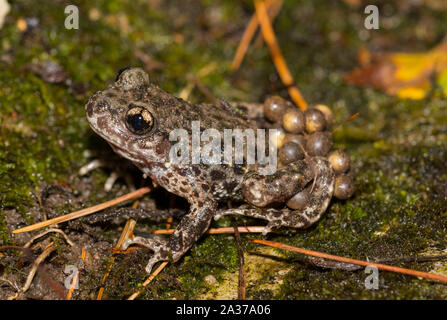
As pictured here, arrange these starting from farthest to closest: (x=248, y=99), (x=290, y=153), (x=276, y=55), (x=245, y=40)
Result: (x=245, y=40), (x=276, y=55), (x=248, y=99), (x=290, y=153)

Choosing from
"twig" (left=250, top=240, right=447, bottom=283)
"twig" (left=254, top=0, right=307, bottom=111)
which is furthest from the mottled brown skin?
"twig" (left=254, top=0, right=307, bottom=111)

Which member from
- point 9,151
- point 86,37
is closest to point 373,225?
point 9,151

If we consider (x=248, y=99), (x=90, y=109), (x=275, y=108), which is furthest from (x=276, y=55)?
(x=90, y=109)

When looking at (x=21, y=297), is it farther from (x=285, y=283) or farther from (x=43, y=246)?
(x=285, y=283)

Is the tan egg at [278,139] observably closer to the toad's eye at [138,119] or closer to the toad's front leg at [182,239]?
the toad's front leg at [182,239]

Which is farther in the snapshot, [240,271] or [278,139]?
[278,139]

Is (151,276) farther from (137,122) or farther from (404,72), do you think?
(404,72)
